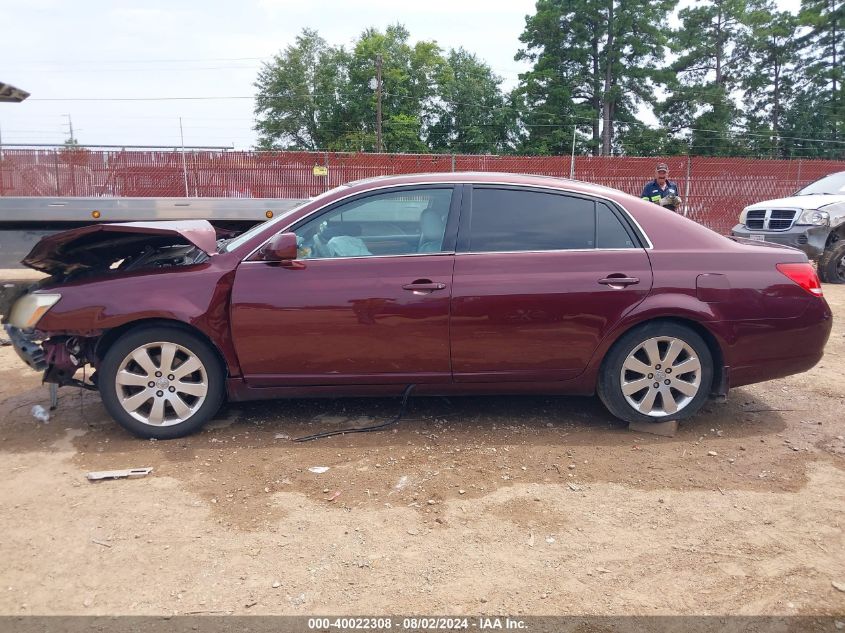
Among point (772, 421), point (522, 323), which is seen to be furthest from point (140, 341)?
point (772, 421)

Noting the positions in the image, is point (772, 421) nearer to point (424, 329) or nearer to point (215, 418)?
point (424, 329)

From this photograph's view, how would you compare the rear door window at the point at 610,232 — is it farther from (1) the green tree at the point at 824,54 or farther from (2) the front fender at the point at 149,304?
(1) the green tree at the point at 824,54

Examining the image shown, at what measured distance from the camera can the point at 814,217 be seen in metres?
10.5

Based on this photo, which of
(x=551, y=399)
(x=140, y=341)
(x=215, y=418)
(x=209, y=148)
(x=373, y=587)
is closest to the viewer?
(x=373, y=587)

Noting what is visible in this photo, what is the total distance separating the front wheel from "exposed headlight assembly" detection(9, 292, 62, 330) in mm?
3474

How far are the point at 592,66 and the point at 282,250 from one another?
4480 cm

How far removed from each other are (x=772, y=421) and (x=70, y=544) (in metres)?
4.34

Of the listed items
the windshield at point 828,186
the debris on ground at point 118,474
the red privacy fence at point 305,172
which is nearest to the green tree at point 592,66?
the red privacy fence at point 305,172

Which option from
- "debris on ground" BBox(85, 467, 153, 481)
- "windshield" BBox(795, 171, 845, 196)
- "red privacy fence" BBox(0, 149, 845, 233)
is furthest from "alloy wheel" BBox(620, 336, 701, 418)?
"red privacy fence" BBox(0, 149, 845, 233)

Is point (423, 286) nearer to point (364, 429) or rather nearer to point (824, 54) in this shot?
point (364, 429)

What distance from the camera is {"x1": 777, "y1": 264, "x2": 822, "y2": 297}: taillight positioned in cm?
427

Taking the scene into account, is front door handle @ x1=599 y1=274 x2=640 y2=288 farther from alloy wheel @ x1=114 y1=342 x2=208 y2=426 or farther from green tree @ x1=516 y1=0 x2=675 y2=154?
green tree @ x1=516 y1=0 x2=675 y2=154

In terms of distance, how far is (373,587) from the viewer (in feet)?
8.96

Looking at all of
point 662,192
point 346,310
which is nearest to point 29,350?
point 346,310
